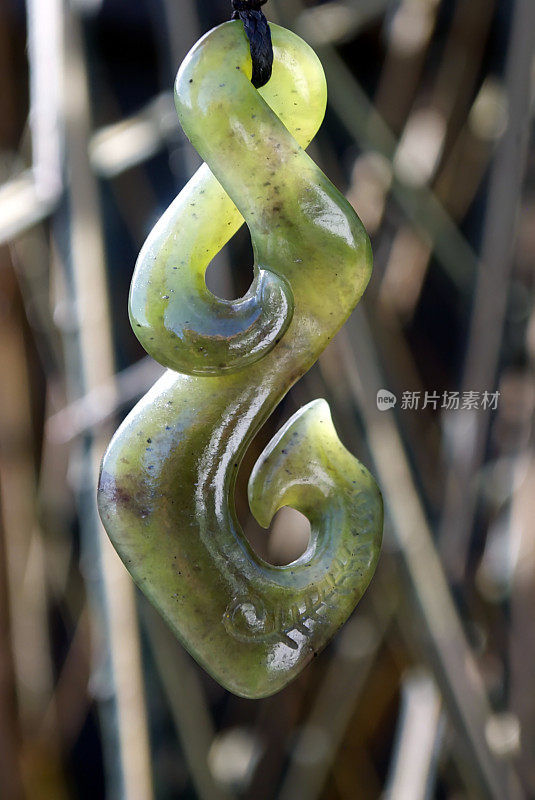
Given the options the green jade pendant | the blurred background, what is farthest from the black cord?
the blurred background

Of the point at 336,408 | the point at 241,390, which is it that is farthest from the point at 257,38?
the point at 336,408

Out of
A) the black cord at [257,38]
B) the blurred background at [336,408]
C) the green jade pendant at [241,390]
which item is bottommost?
the blurred background at [336,408]

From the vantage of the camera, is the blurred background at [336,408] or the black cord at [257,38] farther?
the blurred background at [336,408]

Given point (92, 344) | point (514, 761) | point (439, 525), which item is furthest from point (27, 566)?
point (514, 761)

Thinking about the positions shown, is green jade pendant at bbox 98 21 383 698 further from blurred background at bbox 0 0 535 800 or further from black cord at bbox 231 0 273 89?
blurred background at bbox 0 0 535 800

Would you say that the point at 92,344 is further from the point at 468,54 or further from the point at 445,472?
the point at 468,54

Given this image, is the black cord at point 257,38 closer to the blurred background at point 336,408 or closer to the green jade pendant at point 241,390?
the green jade pendant at point 241,390

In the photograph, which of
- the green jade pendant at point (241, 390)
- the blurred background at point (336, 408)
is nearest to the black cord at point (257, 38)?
the green jade pendant at point (241, 390)
